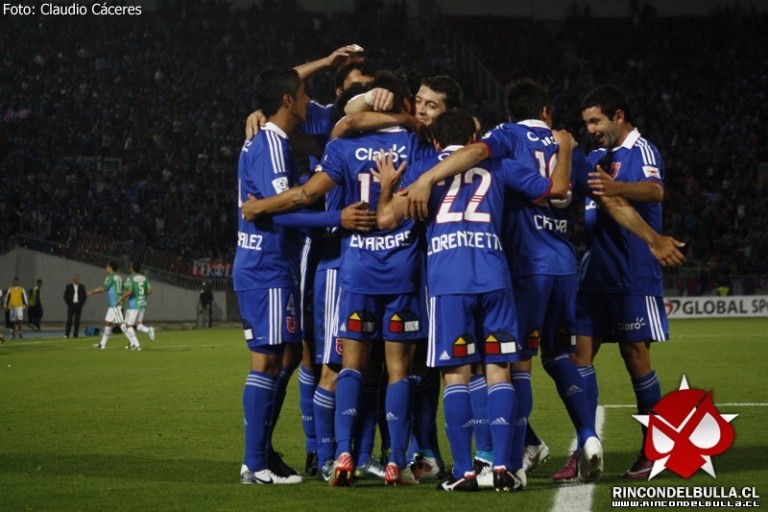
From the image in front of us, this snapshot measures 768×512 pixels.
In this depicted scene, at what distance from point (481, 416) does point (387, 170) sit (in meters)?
1.66

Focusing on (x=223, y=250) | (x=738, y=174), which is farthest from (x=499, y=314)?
(x=738, y=174)

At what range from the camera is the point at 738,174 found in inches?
1695

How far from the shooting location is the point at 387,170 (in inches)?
297

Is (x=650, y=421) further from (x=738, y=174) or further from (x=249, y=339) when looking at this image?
(x=738, y=174)

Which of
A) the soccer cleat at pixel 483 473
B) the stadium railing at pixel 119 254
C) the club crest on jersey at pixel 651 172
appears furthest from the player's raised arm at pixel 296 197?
the stadium railing at pixel 119 254

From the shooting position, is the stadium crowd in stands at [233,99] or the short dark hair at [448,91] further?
the stadium crowd in stands at [233,99]

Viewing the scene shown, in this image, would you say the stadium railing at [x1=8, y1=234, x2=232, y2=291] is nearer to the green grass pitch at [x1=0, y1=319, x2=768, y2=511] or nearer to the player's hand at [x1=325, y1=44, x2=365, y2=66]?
the green grass pitch at [x1=0, y1=319, x2=768, y2=511]

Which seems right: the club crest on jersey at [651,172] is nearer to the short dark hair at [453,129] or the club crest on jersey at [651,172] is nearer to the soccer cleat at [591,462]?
the short dark hair at [453,129]

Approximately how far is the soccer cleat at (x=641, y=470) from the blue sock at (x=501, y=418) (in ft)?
3.53

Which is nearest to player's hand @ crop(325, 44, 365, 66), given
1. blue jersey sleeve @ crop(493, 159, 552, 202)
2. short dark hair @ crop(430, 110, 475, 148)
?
short dark hair @ crop(430, 110, 475, 148)

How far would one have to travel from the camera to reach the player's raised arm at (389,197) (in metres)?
7.30

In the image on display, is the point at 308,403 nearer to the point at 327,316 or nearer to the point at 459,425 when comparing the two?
the point at 327,316

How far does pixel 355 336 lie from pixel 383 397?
1.21 meters

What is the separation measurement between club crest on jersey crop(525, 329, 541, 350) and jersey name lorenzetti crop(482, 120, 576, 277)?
384 mm
